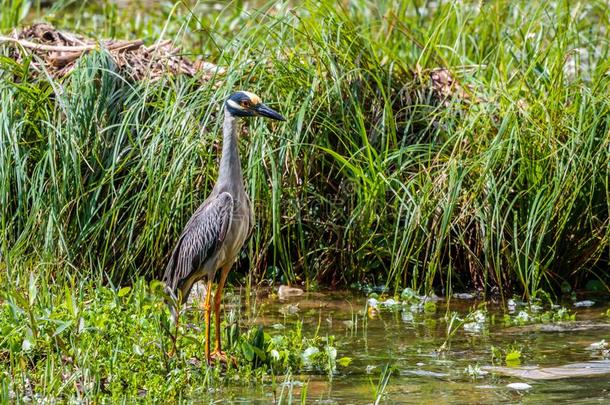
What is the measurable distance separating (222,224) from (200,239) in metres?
0.17

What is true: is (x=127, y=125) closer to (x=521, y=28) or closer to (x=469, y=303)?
(x=469, y=303)

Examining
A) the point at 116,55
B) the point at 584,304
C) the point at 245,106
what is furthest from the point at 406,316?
the point at 116,55

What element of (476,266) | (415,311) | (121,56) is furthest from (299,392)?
(121,56)

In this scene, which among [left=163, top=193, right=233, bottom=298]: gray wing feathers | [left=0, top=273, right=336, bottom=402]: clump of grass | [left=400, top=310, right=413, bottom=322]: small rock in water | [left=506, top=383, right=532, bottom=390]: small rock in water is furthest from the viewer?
[left=400, top=310, right=413, bottom=322]: small rock in water

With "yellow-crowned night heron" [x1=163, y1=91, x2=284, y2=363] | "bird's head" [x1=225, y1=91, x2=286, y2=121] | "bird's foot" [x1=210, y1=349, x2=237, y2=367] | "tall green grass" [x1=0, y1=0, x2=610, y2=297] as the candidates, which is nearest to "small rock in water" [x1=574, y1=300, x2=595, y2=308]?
"tall green grass" [x1=0, y1=0, x2=610, y2=297]

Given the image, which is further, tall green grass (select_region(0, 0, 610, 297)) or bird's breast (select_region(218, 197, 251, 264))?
tall green grass (select_region(0, 0, 610, 297))

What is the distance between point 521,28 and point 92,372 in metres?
4.69

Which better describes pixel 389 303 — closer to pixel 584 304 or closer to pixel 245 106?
pixel 584 304

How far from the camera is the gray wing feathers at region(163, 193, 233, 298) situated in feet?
20.0

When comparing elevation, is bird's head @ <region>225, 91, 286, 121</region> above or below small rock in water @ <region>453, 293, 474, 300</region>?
above

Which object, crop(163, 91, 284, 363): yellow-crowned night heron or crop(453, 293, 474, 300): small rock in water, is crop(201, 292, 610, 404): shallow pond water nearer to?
crop(453, 293, 474, 300): small rock in water

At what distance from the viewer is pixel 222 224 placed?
609cm

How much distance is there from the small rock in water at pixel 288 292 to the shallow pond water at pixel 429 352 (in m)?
0.08

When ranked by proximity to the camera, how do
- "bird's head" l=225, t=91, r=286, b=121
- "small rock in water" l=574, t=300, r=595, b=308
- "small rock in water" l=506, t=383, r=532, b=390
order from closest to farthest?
"small rock in water" l=506, t=383, r=532, b=390
"bird's head" l=225, t=91, r=286, b=121
"small rock in water" l=574, t=300, r=595, b=308
